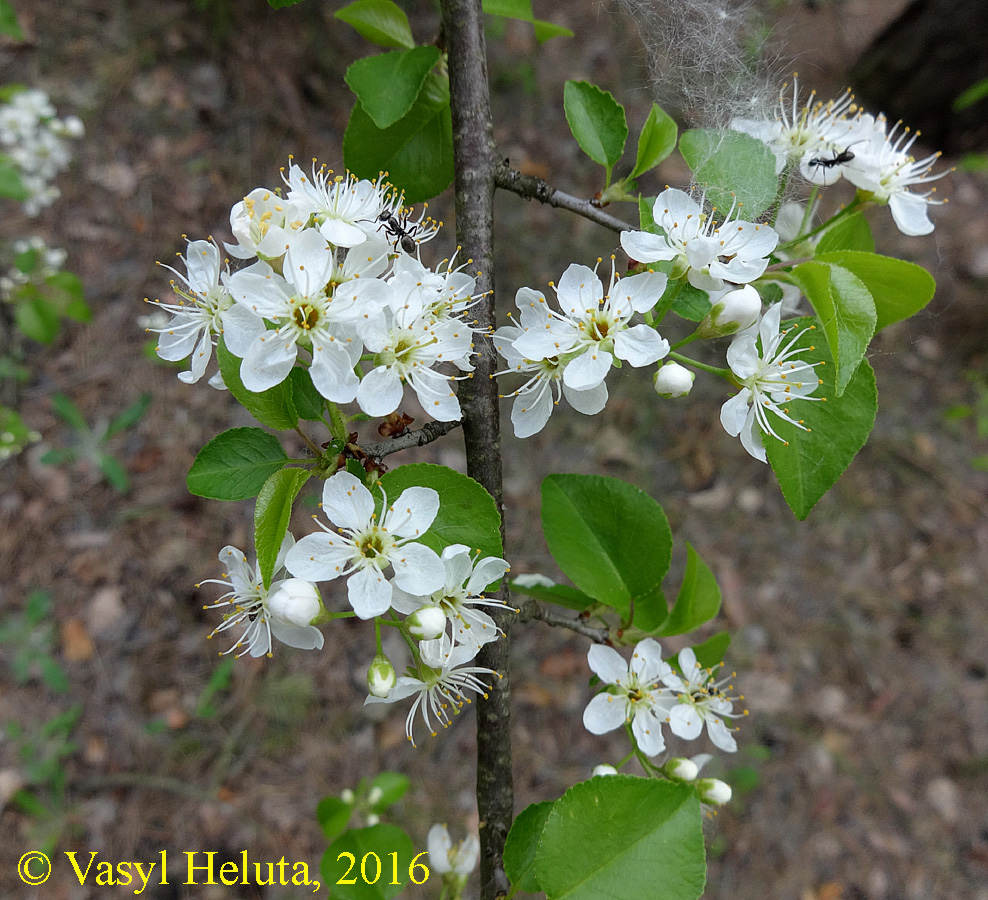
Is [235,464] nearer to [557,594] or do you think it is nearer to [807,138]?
[557,594]

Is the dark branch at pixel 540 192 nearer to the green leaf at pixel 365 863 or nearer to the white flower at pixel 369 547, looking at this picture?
the white flower at pixel 369 547

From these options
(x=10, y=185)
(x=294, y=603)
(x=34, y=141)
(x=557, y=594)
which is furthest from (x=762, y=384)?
(x=34, y=141)

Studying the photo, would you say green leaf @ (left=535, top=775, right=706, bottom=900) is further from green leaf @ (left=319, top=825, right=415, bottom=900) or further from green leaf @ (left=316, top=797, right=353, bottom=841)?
green leaf @ (left=316, top=797, right=353, bottom=841)

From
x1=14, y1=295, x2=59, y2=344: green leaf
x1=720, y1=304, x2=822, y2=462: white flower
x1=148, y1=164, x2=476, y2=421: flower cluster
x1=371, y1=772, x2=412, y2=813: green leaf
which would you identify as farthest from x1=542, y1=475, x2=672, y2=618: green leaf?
x1=14, y1=295, x2=59, y2=344: green leaf

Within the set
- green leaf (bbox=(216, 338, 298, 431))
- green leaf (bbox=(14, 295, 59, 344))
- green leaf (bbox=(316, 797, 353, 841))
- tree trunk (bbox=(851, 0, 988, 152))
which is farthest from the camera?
tree trunk (bbox=(851, 0, 988, 152))

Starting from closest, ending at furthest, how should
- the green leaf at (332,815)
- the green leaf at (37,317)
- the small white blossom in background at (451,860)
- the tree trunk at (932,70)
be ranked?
1. the small white blossom in background at (451,860)
2. the green leaf at (332,815)
3. the green leaf at (37,317)
4. the tree trunk at (932,70)

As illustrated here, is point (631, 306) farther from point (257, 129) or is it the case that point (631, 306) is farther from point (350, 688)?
point (257, 129)

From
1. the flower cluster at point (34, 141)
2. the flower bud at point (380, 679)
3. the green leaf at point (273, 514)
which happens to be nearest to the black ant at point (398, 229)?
the green leaf at point (273, 514)
